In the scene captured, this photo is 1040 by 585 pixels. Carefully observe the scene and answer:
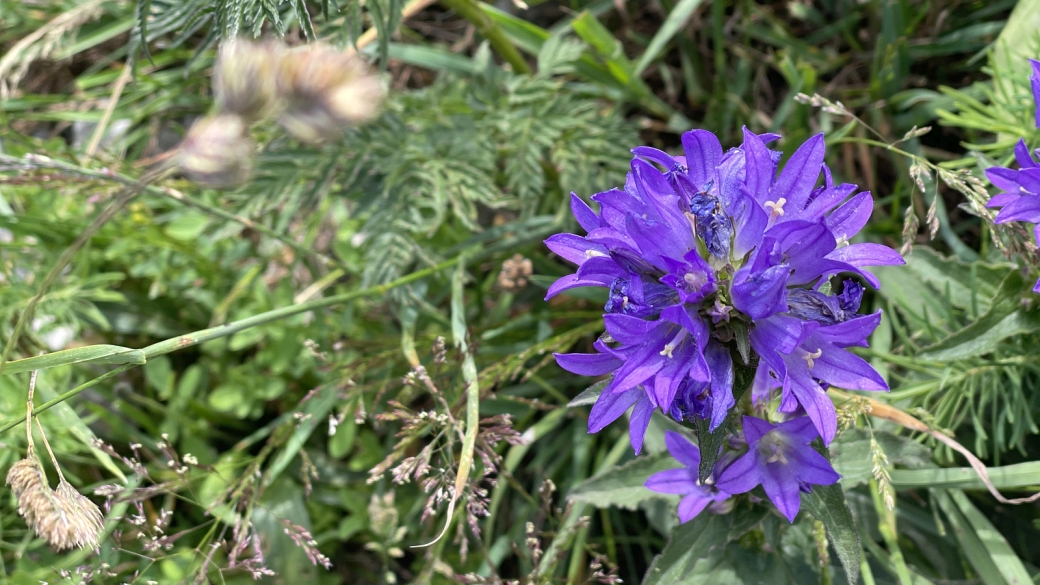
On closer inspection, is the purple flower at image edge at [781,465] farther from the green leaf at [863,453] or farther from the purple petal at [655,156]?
the purple petal at [655,156]

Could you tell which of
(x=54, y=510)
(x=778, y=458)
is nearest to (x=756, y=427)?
(x=778, y=458)

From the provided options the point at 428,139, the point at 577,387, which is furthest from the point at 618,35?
the point at 577,387

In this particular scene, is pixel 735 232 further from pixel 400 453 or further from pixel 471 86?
pixel 471 86

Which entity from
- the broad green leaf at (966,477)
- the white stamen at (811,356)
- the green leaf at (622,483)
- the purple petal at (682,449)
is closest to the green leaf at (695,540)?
the purple petal at (682,449)

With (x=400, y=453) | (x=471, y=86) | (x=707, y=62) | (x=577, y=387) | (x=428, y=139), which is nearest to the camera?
(x=400, y=453)

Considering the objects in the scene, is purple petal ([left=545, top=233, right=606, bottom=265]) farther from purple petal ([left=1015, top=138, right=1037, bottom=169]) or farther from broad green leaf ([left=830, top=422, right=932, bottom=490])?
purple petal ([left=1015, top=138, right=1037, bottom=169])

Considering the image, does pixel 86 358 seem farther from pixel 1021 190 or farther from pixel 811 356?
pixel 1021 190
